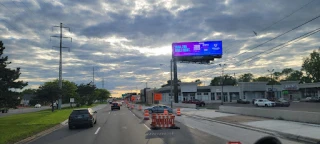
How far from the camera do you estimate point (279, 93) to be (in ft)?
323

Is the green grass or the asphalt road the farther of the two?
the green grass

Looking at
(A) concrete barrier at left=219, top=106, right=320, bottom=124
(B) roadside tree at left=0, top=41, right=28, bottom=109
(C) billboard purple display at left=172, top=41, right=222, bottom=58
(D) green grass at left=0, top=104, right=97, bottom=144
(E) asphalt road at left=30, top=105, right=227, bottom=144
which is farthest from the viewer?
(C) billboard purple display at left=172, top=41, right=222, bottom=58

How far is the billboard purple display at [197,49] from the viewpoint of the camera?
167 feet

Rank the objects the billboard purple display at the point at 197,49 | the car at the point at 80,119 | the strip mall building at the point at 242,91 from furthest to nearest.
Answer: the strip mall building at the point at 242,91, the billboard purple display at the point at 197,49, the car at the point at 80,119

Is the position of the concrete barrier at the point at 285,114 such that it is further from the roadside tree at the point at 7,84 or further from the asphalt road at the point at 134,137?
the roadside tree at the point at 7,84

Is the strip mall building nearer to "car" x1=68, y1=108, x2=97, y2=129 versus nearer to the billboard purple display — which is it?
the billboard purple display

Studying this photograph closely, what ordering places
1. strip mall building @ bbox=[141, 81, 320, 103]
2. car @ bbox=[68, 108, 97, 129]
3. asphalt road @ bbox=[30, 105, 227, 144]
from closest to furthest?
asphalt road @ bbox=[30, 105, 227, 144] < car @ bbox=[68, 108, 97, 129] < strip mall building @ bbox=[141, 81, 320, 103]

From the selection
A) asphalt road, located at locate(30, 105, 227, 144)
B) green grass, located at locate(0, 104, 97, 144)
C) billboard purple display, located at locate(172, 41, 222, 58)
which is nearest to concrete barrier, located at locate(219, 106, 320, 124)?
asphalt road, located at locate(30, 105, 227, 144)

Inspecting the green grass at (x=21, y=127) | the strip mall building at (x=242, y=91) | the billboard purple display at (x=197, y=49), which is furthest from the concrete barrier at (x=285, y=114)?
the strip mall building at (x=242, y=91)

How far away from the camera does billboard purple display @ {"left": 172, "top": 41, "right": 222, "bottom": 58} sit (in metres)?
50.8

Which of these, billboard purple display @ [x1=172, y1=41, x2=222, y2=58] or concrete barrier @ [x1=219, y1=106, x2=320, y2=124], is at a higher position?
billboard purple display @ [x1=172, y1=41, x2=222, y2=58]

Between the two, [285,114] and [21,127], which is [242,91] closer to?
[285,114]

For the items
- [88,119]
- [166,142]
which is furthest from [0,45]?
[166,142]

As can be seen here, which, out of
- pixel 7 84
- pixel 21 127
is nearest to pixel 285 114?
pixel 21 127
